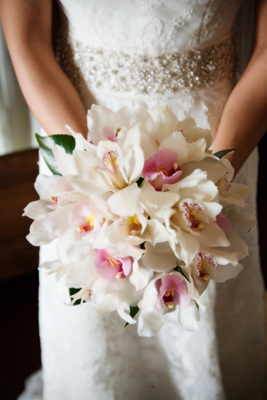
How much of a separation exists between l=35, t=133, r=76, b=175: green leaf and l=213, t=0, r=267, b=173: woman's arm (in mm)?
330

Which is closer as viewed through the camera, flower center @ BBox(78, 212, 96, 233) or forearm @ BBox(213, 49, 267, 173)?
flower center @ BBox(78, 212, 96, 233)

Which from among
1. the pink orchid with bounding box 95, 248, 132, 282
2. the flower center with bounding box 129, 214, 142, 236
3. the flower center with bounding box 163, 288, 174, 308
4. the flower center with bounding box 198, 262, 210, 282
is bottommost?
the flower center with bounding box 163, 288, 174, 308

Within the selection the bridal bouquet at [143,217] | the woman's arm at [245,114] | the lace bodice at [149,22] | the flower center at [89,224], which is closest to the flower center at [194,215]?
the bridal bouquet at [143,217]

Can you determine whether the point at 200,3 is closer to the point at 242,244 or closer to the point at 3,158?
the point at 242,244

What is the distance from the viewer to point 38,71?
71 centimetres

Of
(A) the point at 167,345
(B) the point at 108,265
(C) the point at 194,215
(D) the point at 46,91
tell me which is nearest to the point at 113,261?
(B) the point at 108,265

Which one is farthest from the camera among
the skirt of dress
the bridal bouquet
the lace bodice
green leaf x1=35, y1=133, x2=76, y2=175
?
the skirt of dress

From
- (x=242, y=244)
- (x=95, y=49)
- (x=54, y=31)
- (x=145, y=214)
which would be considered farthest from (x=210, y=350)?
(x=54, y=31)

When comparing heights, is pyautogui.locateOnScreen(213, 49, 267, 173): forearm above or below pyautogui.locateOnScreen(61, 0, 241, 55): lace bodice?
below

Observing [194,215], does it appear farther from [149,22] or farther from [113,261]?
[149,22]

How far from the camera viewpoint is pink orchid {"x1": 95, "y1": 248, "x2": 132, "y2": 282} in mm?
431

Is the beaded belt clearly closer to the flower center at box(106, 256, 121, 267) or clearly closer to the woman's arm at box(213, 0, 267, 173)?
the woman's arm at box(213, 0, 267, 173)

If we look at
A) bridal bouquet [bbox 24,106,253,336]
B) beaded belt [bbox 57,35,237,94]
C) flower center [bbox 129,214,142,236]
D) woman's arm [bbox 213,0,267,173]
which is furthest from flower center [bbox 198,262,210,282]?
beaded belt [bbox 57,35,237,94]

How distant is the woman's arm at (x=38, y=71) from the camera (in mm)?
704
